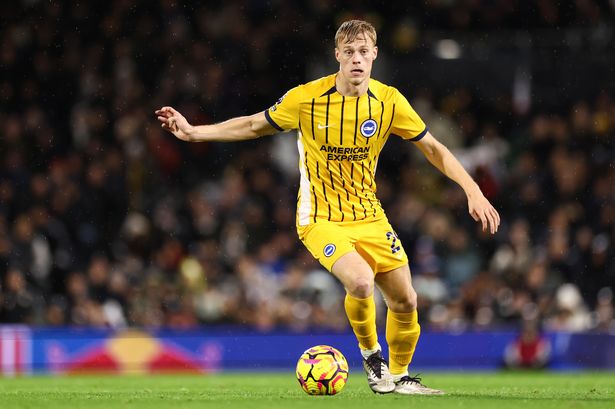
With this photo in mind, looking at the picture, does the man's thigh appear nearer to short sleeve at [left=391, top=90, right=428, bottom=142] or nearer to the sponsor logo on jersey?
the sponsor logo on jersey

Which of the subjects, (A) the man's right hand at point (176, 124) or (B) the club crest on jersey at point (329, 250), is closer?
(B) the club crest on jersey at point (329, 250)

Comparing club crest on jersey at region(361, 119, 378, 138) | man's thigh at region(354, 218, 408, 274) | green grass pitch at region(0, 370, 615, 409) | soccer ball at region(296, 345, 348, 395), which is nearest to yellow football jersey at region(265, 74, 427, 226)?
club crest on jersey at region(361, 119, 378, 138)

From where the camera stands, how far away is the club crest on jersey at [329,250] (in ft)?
27.3

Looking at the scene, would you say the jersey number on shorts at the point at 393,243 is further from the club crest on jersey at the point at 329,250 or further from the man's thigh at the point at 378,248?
the club crest on jersey at the point at 329,250

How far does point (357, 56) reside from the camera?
836 cm

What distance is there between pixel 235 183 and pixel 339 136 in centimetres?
915

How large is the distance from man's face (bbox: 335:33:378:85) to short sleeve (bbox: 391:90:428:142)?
393 millimetres

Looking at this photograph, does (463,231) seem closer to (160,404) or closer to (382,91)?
(382,91)

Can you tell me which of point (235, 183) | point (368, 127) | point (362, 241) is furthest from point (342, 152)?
point (235, 183)

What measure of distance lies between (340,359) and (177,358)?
6955mm

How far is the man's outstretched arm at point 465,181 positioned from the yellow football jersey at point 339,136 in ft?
0.44

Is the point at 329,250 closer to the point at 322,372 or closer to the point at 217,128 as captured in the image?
the point at 322,372

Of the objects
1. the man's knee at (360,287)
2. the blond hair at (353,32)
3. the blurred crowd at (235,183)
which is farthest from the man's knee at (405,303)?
the blurred crowd at (235,183)

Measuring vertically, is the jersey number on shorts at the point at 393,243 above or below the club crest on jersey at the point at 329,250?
above
